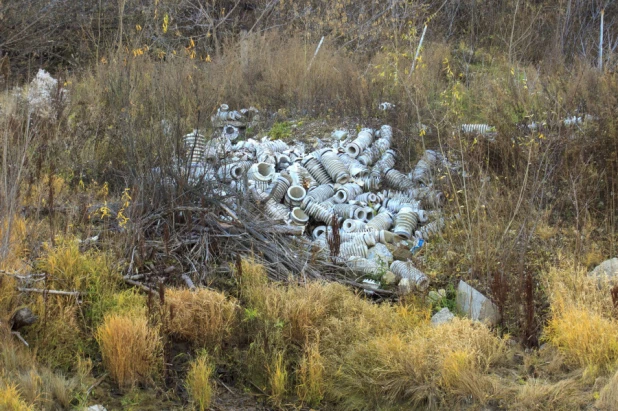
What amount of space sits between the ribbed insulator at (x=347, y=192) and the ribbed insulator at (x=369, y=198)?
0.09 meters

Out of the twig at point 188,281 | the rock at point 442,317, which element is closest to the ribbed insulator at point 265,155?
the twig at point 188,281

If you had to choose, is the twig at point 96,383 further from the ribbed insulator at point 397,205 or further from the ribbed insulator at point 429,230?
the ribbed insulator at point 397,205

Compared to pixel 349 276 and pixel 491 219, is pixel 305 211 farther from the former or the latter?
pixel 491 219

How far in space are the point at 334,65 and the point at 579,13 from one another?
491 cm

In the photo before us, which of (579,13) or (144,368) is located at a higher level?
(579,13)

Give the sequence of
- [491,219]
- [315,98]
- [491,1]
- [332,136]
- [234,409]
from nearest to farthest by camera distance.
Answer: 1. [234,409]
2. [491,219]
3. [332,136]
4. [315,98]
5. [491,1]

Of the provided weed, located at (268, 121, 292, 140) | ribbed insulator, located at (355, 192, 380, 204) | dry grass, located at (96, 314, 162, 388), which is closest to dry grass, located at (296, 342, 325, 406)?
dry grass, located at (96, 314, 162, 388)

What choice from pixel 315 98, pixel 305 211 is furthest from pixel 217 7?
pixel 305 211

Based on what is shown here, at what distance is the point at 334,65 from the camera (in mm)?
10477

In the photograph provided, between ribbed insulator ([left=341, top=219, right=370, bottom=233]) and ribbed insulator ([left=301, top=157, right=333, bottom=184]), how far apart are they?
93cm

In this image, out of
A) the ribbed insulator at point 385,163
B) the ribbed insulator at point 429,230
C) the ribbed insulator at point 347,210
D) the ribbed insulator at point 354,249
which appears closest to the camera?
the ribbed insulator at point 354,249

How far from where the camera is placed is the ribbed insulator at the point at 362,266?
570cm

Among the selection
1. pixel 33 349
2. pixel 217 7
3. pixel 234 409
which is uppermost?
pixel 217 7

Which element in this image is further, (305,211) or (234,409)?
(305,211)
